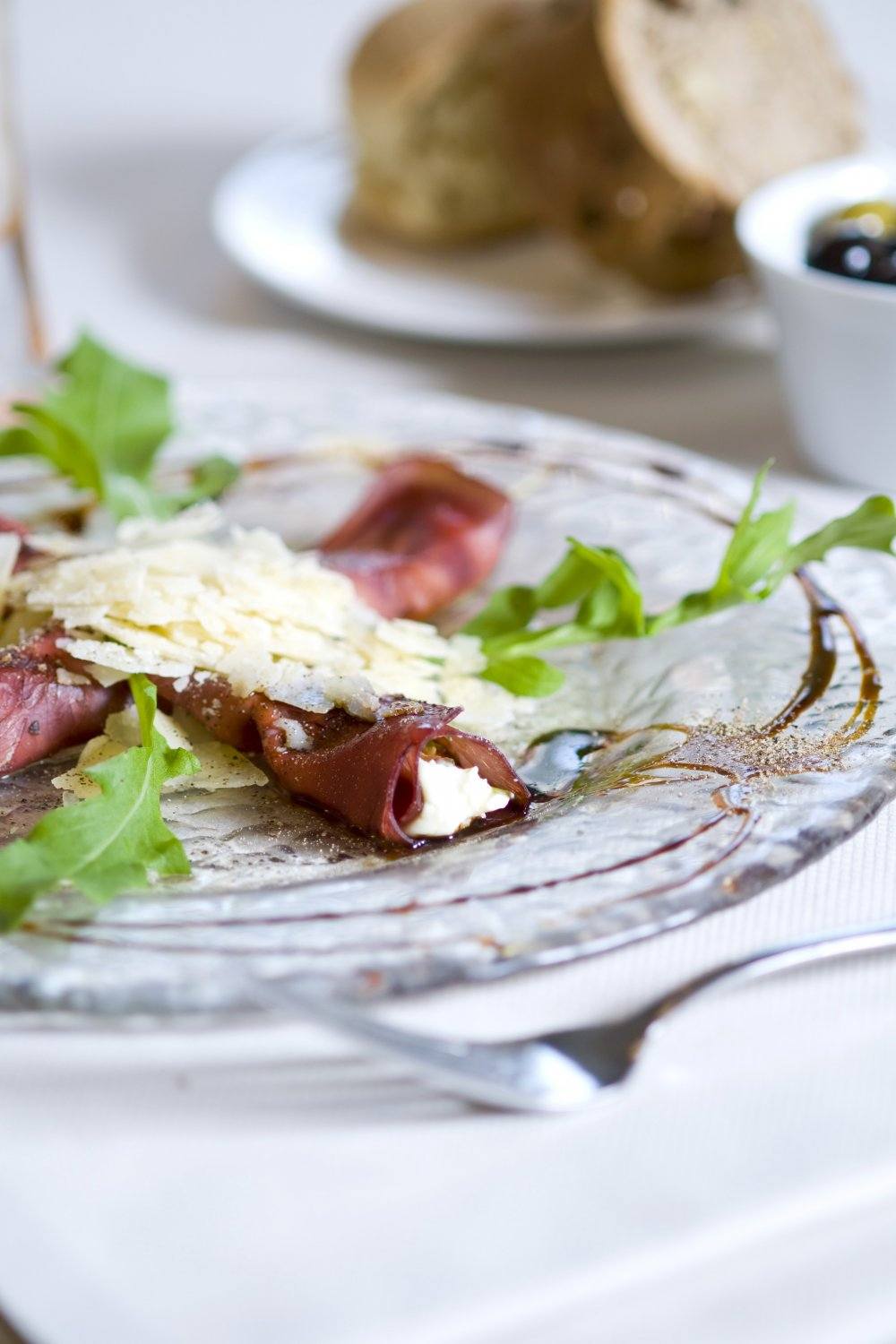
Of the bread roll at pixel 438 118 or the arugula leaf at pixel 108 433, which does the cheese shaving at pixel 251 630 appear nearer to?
the arugula leaf at pixel 108 433

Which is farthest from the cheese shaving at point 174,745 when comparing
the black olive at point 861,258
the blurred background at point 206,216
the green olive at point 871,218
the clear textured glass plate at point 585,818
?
the green olive at point 871,218

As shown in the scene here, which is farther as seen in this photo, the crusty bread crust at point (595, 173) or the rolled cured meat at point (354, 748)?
the crusty bread crust at point (595, 173)

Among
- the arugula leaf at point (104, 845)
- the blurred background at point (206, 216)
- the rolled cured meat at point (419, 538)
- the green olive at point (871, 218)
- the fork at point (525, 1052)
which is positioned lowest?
the blurred background at point (206, 216)

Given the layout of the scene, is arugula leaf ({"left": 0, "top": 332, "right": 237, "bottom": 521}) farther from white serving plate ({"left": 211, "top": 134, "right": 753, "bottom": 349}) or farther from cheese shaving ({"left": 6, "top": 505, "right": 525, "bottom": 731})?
white serving plate ({"left": 211, "top": 134, "right": 753, "bottom": 349})

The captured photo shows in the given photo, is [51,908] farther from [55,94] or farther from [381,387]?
[55,94]

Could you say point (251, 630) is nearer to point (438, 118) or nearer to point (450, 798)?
point (450, 798)

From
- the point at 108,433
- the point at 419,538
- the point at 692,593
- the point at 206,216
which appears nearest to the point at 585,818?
the point at 692,593

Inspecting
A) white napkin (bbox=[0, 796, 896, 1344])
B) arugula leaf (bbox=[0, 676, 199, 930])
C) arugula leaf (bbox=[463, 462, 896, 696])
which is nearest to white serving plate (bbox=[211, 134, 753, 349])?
arugula leaf (bbox=[463, 462, 896, 696])

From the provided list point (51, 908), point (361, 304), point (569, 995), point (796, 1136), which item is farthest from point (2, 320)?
point (796, 1136)
